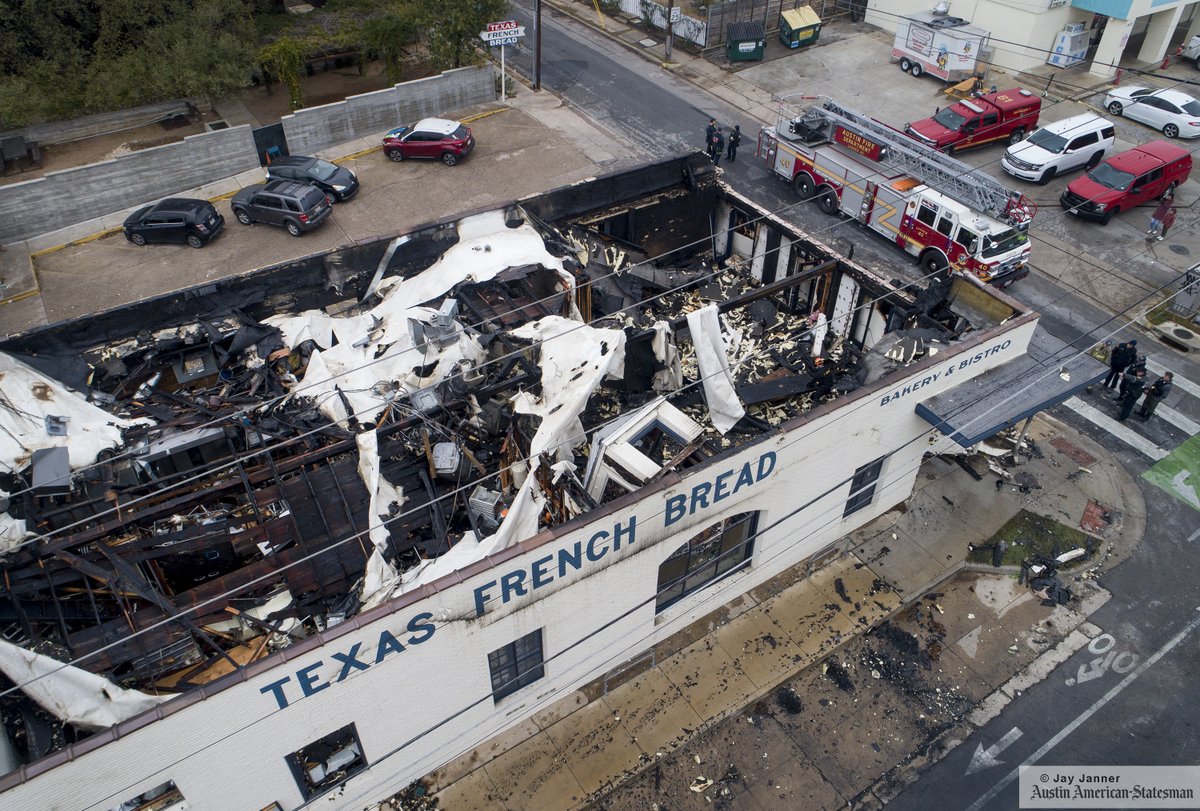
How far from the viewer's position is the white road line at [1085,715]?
48.6 feet

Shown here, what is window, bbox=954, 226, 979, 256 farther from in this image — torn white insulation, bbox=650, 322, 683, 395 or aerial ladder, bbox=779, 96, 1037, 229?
torn white insulation, bbox=650, 322, 683, 395

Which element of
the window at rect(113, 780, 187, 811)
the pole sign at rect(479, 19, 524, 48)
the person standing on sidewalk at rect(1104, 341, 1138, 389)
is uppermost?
the pole sign at rect(479, 19, 524, 48)

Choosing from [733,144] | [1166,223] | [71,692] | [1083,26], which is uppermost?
[71,692]

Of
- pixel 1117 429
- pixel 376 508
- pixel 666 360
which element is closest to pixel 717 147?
pixel 1117 429

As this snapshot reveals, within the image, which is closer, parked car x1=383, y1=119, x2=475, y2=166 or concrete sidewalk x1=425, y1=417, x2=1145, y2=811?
concrete sidewalk x1=425, y1=417, x2=1145, y2=811

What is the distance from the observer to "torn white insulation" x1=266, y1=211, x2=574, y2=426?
13.6m

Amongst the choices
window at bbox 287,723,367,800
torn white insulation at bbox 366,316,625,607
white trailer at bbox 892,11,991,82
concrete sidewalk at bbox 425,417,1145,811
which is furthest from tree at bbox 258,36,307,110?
window at bbox 287,723,367,800

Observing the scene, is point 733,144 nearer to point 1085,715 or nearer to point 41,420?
point 1085,715

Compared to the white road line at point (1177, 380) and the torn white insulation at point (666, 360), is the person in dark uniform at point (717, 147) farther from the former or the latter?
the torn white insulation at point (666, 360)

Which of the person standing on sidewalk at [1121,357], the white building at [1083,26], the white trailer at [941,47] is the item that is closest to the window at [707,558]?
the person standing on sidewalk at [1121,357]

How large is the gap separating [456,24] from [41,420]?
2714 centimetres

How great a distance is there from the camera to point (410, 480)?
12297 millimetres

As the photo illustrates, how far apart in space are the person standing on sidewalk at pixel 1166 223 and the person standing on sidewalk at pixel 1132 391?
10.1 meters

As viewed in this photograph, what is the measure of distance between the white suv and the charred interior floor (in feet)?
64.6
